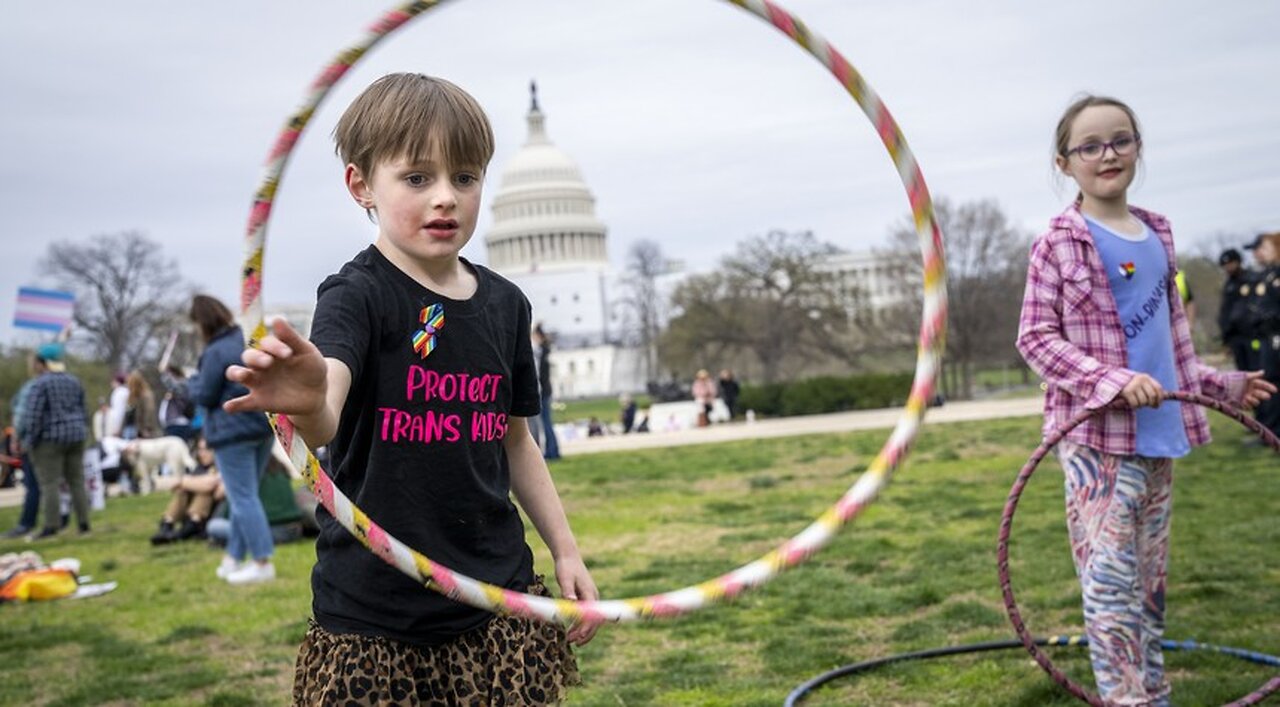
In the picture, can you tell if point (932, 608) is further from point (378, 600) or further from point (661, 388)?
point (661, 388)

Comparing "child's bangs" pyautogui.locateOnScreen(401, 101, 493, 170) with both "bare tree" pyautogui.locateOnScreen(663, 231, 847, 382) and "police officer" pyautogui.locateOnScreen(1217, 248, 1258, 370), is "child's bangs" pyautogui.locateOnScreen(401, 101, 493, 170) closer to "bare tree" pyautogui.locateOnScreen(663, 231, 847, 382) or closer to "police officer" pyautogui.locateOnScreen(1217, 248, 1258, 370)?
"police officer" pyautogui.locateOnScreen(1217, 248, 1258, 370)

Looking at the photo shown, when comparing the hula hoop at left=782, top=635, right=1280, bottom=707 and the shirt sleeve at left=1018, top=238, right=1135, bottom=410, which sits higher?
the shirt sleeve at left=1018, top=238, right=1135, bottom=410

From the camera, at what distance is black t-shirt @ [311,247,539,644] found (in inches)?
114

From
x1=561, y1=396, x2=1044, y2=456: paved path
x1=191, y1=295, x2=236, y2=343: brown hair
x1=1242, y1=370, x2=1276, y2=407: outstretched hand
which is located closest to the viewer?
x1=1242, y1=370, x2=1276, y2=407: outstretched hand

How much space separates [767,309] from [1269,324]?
146ft

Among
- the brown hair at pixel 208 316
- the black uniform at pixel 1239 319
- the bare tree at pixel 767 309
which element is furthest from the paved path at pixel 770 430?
the bare tree at pixel 767 309

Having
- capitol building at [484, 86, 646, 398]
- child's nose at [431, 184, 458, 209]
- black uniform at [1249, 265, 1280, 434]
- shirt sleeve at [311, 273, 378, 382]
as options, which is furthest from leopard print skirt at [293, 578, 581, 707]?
capitol building at [484, 86, 646, 398]

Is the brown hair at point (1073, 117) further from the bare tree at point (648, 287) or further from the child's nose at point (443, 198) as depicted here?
the bare tree at point (648, 287)

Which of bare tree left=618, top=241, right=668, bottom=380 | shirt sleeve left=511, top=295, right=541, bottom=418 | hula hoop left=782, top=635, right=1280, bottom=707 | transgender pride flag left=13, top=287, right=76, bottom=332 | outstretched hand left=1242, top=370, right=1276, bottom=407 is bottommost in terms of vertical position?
hula hoop left=782, top=635, right=1280, bottom=707

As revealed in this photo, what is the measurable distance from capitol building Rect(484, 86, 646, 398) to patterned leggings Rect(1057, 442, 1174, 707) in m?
101

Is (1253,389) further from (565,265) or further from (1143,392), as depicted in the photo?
(565,265)

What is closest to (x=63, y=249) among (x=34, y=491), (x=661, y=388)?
(x=661, y=388)

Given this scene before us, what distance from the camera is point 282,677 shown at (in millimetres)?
Result: 6617

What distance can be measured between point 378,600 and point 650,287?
309ft
